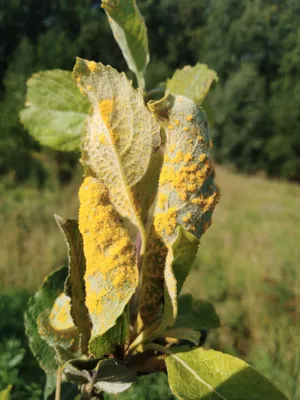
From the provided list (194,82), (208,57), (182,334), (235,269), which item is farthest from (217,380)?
(208,57)

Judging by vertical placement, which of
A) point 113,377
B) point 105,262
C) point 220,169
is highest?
point 220,169

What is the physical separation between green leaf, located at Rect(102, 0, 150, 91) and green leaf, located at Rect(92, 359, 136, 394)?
0.33 m

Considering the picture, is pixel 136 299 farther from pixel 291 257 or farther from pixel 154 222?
pixel 291 257

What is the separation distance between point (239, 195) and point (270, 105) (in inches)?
211

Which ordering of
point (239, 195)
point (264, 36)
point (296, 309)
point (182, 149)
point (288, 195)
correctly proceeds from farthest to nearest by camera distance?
point (264, 36), point (288, 195), point (239, 195), point (296, 309), point (182, 149)

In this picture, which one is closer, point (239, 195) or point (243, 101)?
point (239, 195)

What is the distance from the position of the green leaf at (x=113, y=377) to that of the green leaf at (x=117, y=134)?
136mm

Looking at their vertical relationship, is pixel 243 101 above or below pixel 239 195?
above

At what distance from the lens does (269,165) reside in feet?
41.2

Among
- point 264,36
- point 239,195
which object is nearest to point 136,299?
point 239,195

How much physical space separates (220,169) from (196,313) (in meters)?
12.4

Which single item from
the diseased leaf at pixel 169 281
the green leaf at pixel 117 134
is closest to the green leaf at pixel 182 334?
the diseased leaf at pixel 169 281

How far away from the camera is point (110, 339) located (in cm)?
35

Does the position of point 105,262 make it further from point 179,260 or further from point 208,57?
point 208,57
